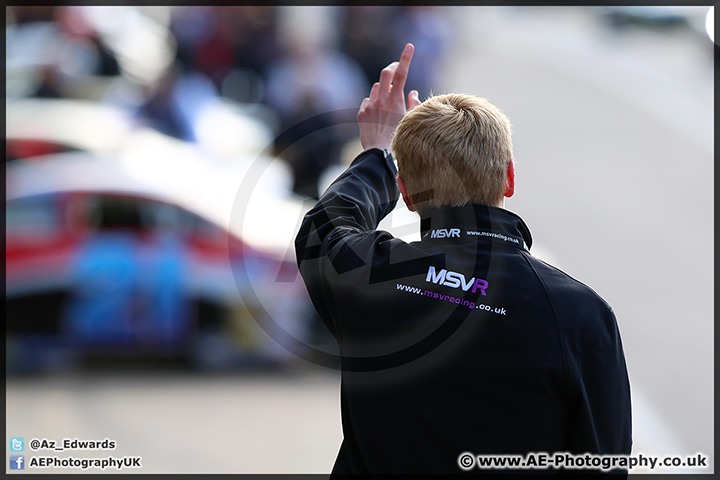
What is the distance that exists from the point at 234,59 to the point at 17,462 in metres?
6.80

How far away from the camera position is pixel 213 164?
21.5ft

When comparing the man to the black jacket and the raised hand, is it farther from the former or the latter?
the raised hand

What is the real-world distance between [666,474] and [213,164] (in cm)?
458

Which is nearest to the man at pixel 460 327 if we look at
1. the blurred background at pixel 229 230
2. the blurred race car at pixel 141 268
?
the blurred background at pixel 229 230

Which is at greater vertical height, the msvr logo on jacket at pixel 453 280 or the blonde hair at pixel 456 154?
the blonde hair at pixel 456 154

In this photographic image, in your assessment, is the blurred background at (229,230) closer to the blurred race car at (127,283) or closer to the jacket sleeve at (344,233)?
the blurred race car at (127,283)

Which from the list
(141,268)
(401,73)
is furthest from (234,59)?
(401,73)

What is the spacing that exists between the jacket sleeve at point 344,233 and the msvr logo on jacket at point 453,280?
125mm

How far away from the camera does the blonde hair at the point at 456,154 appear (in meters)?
1.66

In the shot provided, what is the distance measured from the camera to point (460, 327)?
154cm

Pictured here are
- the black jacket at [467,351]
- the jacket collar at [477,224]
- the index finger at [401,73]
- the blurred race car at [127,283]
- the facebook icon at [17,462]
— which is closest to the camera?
the black jacket at [467,351]

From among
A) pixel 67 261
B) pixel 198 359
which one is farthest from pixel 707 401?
pixel 67 261

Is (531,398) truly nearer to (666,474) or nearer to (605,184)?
(666,474)

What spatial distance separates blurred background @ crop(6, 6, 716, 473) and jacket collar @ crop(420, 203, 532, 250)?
591 millimetres
